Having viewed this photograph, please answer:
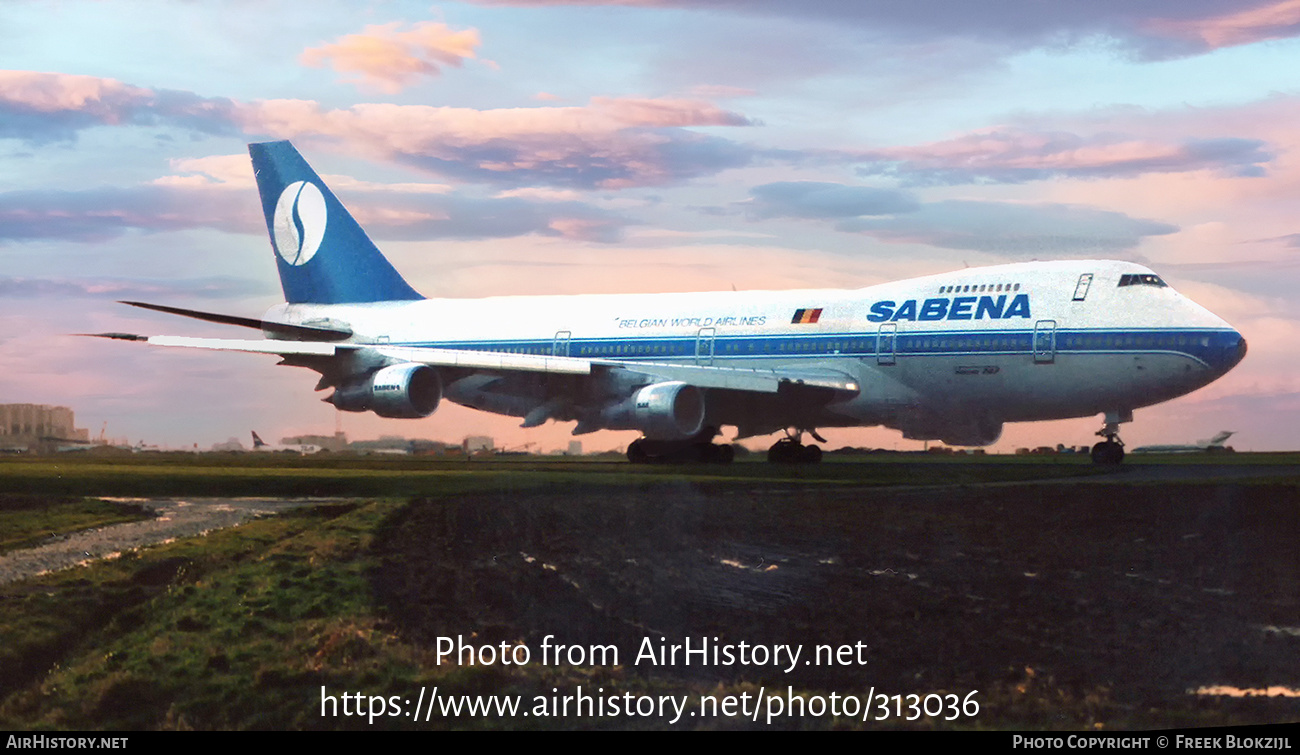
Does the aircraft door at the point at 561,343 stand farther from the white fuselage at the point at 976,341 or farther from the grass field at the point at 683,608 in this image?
the grass field at the point at 683,608

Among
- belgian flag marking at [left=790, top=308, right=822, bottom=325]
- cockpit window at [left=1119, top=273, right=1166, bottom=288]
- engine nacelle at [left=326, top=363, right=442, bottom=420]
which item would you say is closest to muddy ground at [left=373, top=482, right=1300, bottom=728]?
Result: cockpit window at [left=1119, top=273, right=1166, bottom=288]

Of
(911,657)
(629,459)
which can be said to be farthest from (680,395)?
(911,657)

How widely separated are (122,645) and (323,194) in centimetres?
3334

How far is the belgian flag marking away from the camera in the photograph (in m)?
34.1

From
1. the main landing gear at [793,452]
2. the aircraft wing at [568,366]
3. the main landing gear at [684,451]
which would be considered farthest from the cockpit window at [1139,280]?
the main landing gear at [684,451]

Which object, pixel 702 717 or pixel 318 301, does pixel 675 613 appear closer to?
pixel 702 717

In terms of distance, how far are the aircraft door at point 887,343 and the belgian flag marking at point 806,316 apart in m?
2.04

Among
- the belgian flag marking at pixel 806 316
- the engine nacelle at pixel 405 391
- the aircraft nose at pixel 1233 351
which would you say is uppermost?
the belgian flag marking at pixel 806 316

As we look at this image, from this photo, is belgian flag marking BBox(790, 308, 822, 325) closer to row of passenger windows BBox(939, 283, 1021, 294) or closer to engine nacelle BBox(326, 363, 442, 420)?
row of passenger windows BBox(939, 283, 1021, 294)

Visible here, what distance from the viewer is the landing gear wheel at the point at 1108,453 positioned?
30875mm

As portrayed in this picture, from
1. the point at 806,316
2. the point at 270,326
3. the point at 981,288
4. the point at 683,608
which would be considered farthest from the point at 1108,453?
the point at 270,326

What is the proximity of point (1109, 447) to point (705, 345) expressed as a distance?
1096 centimetres

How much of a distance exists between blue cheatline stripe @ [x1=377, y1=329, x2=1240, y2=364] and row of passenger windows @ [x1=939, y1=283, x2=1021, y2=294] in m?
1.15

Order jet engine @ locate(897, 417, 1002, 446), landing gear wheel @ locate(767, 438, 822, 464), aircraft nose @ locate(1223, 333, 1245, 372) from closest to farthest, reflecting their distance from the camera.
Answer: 1. aircraft nose @ locate(1223, 333, 1245, 372)
2. jet engine @ locate(897, 417, 1002, 446)
3. landing gear wheel @ locate(767, 438, 822, 464)
